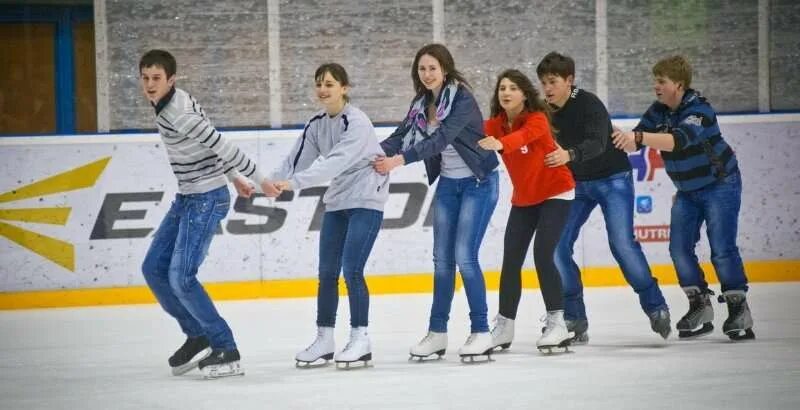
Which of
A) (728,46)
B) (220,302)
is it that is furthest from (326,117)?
(728,46)

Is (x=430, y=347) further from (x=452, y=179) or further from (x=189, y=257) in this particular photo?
(x=189, y=257)

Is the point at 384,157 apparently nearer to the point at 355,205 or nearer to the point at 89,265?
the point at 355,205

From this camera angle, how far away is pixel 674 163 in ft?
22.2

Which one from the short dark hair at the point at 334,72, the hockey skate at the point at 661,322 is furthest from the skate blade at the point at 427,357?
the short dark hair at the point at 334,72

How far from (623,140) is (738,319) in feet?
3.53

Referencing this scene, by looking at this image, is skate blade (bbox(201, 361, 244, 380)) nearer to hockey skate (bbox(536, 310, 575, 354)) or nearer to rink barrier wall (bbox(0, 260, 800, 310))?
hockey skate (bbox(536, 310, 575, 354))

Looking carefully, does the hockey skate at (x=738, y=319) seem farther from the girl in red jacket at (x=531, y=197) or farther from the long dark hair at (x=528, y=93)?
the long dark hair at (x=528, y=93)

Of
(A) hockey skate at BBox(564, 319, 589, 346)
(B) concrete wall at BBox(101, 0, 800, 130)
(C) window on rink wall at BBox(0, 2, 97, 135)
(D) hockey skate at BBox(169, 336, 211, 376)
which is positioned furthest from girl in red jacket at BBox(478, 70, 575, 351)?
(C) window on rink wall at BBox(0, 2, 97, 135)

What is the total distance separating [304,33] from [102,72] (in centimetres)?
159

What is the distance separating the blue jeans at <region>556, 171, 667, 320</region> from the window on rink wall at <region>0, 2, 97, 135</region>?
5371mm

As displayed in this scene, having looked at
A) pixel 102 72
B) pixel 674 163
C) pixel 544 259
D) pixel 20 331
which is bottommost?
pixel 20 331

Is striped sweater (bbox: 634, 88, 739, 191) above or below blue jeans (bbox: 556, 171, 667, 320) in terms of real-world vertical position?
above

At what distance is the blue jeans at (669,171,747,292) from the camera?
6707mm

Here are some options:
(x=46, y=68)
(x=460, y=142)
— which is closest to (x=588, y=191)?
(x=460, y=142)
